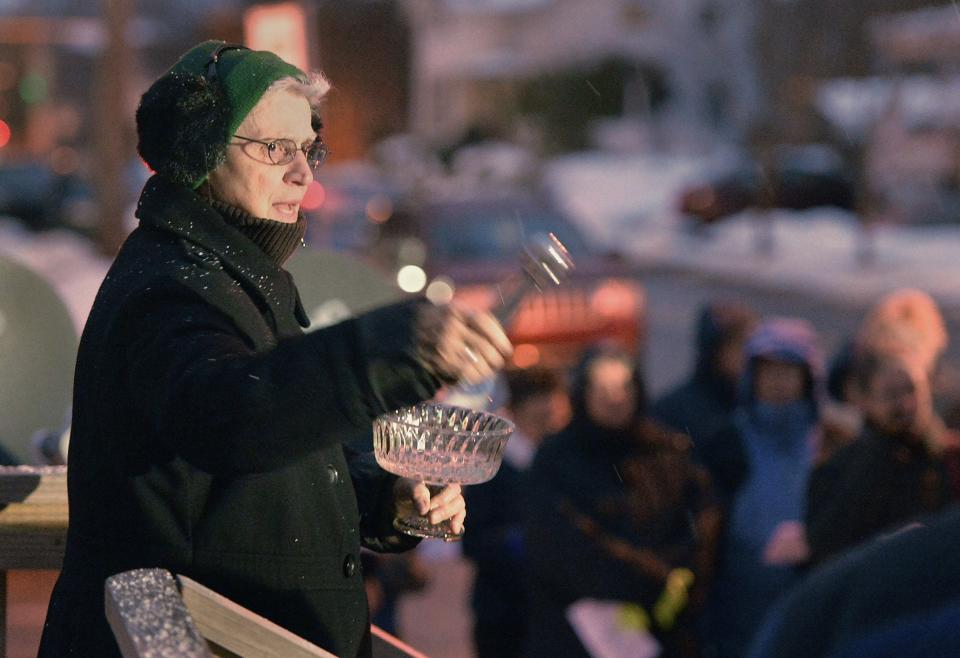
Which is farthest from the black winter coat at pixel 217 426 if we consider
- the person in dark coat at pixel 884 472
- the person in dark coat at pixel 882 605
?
the person in dark coat at pixel 884 472

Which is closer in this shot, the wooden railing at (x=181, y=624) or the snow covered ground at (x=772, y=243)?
the wooden railing at (x=181, y=624)

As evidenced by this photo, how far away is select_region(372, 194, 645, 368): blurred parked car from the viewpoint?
10.7 meters

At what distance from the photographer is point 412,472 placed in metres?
2.08

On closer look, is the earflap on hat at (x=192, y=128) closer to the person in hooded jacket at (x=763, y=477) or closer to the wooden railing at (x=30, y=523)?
the wooden railing at (x=30, y=523)

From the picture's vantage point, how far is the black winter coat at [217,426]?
178 centimetres

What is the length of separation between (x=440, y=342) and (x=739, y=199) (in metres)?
30.9

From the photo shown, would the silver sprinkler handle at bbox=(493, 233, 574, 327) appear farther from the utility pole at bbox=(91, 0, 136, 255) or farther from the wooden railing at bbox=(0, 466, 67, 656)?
the utility pole at bbox=(91, 0, 136, 255)

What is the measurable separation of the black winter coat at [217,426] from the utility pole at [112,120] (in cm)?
1229

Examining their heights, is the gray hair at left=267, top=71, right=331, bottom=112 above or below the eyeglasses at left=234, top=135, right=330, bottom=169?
above

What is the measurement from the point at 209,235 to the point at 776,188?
31039mm

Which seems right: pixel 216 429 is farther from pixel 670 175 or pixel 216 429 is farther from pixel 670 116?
pixel 670 116

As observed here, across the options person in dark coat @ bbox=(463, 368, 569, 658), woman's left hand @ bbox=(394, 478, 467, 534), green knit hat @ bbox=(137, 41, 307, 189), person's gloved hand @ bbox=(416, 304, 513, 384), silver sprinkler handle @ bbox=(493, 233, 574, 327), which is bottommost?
person in dark coat @ bbox=(463, 368, 569, 658)

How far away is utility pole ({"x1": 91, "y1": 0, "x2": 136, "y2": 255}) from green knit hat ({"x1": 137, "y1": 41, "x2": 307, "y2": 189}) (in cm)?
1221

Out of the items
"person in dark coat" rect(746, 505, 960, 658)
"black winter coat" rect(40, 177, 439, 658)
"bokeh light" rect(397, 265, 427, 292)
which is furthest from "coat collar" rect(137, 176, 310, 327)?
"bokeh light" rect(397, 265, 427, 292)
